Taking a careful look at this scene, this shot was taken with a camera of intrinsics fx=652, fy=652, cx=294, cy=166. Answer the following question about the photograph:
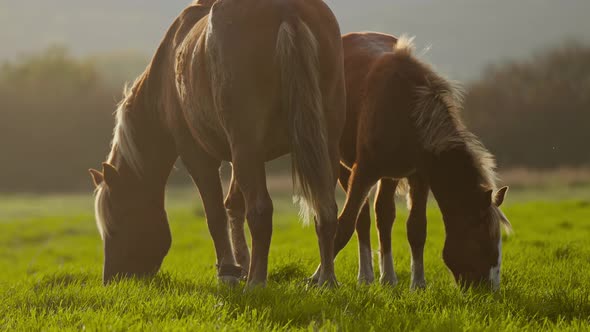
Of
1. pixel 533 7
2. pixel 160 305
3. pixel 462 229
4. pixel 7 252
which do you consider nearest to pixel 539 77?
pixel 7 252

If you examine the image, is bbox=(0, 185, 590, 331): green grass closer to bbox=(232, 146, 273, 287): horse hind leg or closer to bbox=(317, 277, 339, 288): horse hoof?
bbox=(317, 277, 339, 288): horse hoof

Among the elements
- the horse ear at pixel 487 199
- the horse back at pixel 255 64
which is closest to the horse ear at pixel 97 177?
the horse back at pixel 255 64

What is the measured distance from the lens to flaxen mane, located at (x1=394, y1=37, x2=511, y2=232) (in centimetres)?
541

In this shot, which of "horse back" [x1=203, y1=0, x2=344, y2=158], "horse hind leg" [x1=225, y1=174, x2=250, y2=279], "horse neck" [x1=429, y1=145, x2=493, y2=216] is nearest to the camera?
"horse back" [x1=203, y1=0, x2=344, y2=158]

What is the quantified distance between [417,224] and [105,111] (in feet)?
98.8

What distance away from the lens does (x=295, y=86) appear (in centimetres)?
462

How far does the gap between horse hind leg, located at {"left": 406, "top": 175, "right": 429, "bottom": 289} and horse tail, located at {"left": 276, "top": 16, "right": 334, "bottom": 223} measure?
175cm

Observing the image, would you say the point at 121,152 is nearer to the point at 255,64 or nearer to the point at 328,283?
the point at 255,64

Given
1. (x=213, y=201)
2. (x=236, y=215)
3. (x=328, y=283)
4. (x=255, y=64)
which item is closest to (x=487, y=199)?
(x=328, y=283)

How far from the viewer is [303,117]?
183 inches

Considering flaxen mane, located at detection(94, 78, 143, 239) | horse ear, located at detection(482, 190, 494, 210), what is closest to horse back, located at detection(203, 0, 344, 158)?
horse ear, located at detection(482, 190, 494, 210)

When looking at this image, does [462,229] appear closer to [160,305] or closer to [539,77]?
[160,305]

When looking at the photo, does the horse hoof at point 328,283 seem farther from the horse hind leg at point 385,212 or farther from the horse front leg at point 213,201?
the horse hind leg at point 385,212

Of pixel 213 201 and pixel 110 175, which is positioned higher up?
pixel 110 175
